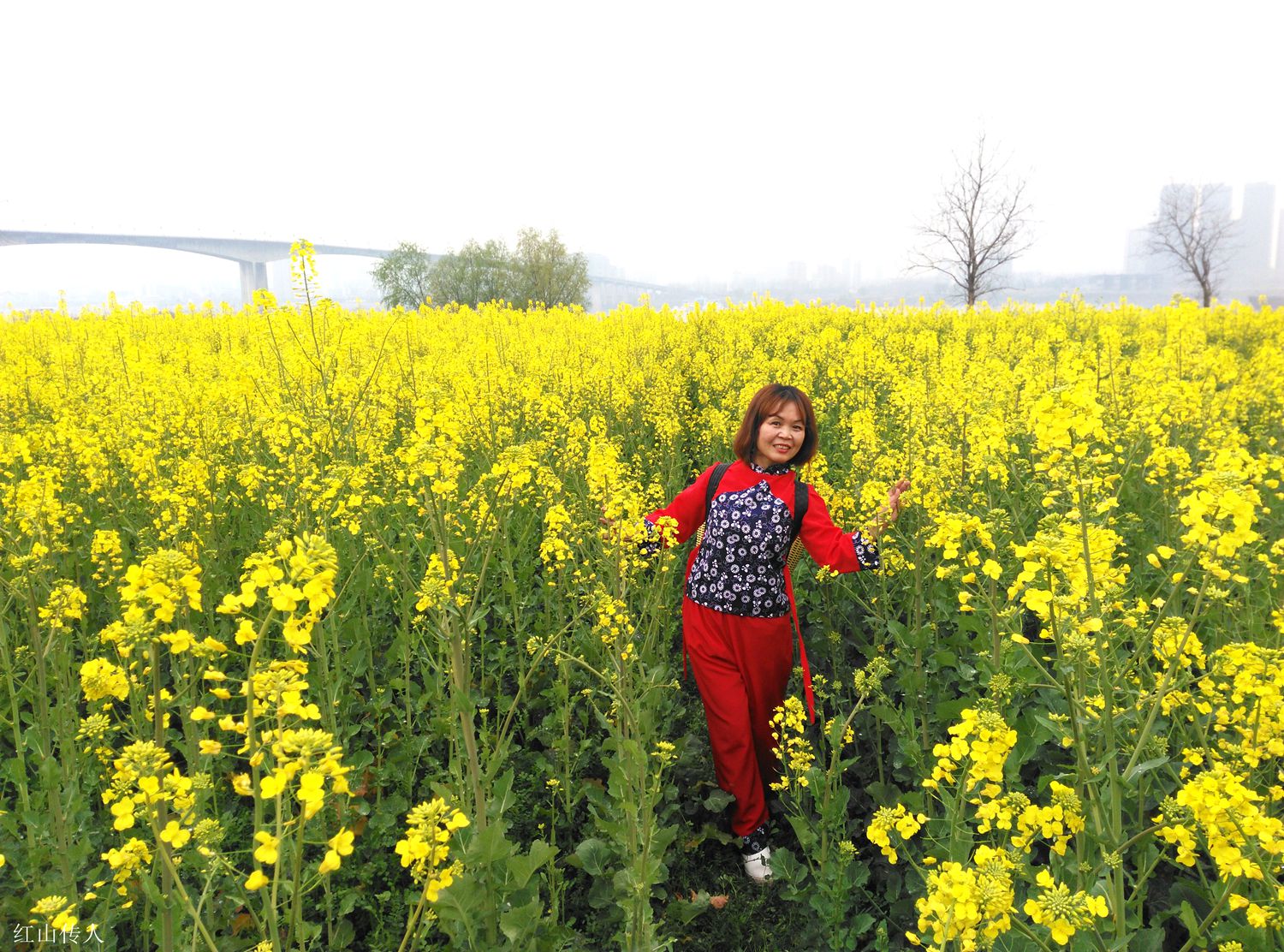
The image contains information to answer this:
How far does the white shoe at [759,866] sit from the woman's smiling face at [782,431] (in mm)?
1747

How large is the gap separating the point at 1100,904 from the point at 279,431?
4228mm

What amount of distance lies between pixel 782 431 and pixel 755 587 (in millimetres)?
743

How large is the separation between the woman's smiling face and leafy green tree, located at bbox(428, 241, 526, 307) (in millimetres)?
31288

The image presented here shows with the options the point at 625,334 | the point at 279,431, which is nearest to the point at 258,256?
the point at 625,334

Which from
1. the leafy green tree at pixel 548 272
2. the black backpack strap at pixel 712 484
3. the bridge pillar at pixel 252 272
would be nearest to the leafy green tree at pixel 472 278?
the leafy green tree at pixel 548 272

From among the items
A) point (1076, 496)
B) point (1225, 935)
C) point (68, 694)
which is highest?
point (1076, 496)

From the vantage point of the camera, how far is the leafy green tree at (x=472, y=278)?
3347 centimetres

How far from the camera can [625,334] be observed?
11.2 meters

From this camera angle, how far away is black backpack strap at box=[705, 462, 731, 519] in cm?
336

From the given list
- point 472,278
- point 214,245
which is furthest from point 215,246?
point 472,278

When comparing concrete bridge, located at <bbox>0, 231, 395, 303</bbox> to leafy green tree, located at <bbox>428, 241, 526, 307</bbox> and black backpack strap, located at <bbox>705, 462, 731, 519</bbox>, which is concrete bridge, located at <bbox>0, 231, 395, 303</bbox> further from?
black backpack strap, located at <bbox>705, 462, 731, 519</bbox>

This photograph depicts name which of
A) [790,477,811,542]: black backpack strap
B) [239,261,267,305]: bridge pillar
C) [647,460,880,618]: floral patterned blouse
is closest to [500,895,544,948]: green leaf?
[647,460,880,618]: floral patterned blouse

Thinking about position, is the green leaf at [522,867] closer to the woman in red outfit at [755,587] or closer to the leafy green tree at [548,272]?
the woman in red outfit at [755,587]

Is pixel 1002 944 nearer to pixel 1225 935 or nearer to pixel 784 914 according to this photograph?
pixel 1225 935
